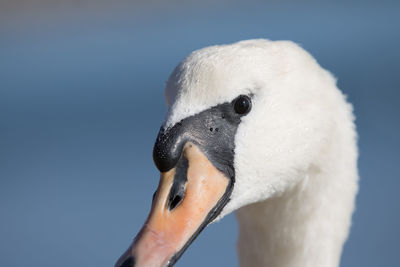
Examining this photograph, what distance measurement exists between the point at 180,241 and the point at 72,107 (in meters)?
5.49

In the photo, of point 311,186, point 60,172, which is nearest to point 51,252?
point 60,172

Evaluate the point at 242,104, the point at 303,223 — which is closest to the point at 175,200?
the point at 242,104

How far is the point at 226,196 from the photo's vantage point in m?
1.82

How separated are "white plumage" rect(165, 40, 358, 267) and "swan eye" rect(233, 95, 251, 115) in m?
0.02

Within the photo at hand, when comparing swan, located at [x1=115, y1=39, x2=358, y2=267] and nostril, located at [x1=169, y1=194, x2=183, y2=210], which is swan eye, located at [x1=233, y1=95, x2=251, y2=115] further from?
nostril, located at [x1=169, y1=194, x2=183, y2=210]

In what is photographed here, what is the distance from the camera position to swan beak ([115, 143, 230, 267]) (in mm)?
1675

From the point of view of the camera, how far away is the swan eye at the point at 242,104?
1808 millimetres

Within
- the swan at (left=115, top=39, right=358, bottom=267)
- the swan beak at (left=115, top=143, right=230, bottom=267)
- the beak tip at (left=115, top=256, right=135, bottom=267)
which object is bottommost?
the beak tip at (left=115, top=256, right=135, bottom=267)

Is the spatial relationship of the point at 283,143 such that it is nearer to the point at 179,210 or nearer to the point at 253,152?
the point at 253,152

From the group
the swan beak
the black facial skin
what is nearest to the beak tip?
the swan beak

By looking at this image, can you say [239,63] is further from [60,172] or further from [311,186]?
[60,172]

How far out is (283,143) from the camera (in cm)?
190

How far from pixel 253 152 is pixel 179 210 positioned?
28 centimetres

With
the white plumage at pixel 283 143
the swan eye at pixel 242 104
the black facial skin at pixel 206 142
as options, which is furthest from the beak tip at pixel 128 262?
the swan eye at pixel 242 104
